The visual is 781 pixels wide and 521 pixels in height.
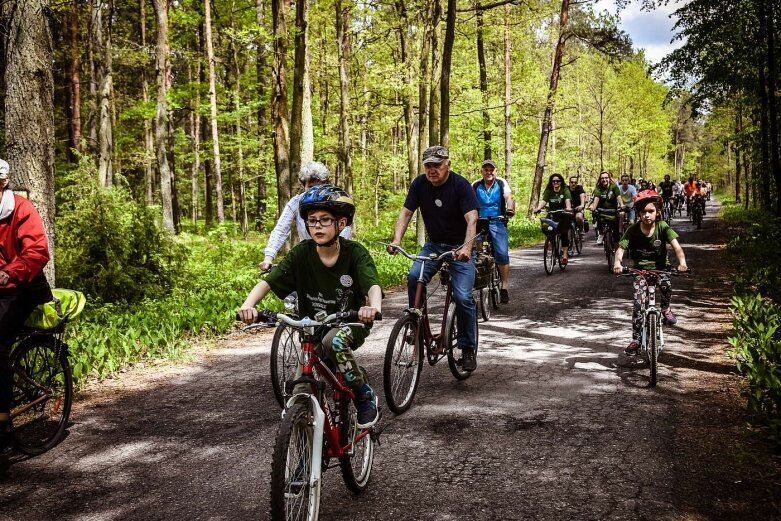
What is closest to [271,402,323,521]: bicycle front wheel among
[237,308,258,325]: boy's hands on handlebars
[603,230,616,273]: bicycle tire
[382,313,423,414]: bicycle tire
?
[237,308,258,325]: boy's hands on handlebars

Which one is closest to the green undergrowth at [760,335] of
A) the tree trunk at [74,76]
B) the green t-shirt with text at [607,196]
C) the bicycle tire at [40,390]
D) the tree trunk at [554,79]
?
the green t-shirt with text at [607,196]

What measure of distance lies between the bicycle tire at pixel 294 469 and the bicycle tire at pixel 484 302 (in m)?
6.28

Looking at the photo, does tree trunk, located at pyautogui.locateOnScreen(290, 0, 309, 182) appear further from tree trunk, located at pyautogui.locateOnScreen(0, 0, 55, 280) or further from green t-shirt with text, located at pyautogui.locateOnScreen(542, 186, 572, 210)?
tree trunk, located at pyautogui.locateOnScreen(0, 0, 55, 280)

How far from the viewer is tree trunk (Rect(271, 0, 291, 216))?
47.5 ft

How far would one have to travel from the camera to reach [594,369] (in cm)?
694

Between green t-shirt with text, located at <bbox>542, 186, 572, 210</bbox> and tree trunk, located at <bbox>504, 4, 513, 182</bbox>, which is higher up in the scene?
tree trunk, located at <bbox>504, 4, 513, 182</bbox>

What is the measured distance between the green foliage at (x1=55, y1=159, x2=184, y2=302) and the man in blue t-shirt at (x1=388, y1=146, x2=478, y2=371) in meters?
6.45

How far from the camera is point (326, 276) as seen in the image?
3.88 metres

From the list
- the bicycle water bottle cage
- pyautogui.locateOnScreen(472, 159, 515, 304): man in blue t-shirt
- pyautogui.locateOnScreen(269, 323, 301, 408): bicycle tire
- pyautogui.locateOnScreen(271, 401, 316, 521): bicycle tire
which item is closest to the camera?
pyautogui.locateOnScreen(271, 401, 316, 521): bicycle tire

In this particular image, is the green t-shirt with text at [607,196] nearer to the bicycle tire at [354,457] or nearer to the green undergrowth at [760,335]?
the green undergrowth at [760,335]

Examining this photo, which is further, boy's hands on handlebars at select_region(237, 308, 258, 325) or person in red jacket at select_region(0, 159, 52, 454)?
person in red jacket at select_region(0, 159, 52, 454)

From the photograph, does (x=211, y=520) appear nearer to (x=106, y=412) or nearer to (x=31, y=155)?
(x=106, y=412)

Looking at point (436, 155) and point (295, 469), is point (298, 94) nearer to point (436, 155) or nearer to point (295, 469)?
point (436, 155)

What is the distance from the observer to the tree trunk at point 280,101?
14484 millimetres
